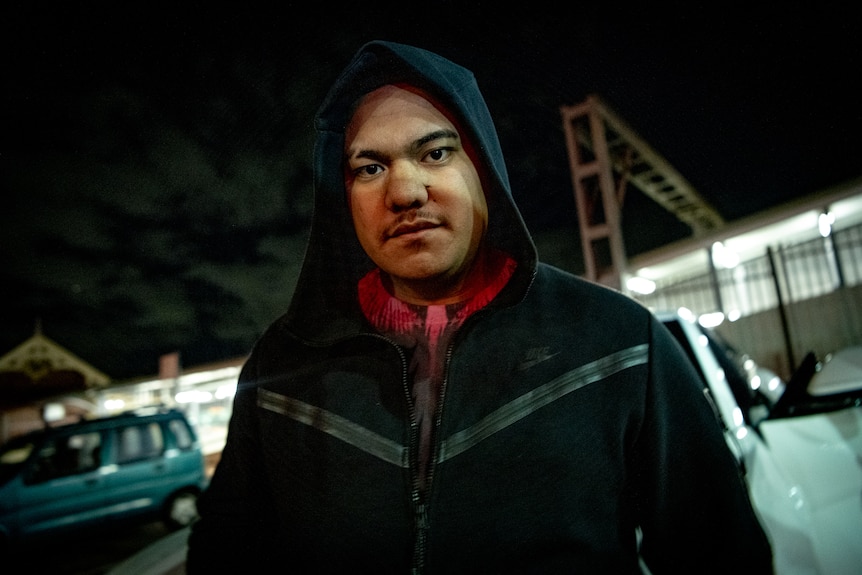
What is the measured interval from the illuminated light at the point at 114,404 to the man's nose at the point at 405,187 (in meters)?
22.8

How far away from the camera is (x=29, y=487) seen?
6309 mm

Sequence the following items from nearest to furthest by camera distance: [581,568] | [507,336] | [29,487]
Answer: [581,568]
[507,336]
[29,487]

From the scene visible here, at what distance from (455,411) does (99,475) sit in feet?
26.6

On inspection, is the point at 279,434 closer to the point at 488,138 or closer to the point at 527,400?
the point at 527,400

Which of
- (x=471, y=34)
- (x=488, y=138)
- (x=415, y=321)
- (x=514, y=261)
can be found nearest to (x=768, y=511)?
(x=514, y=261)

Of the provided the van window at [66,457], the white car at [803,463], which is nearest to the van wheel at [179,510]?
the van window at [66,457]

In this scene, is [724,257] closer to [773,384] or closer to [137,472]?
[773,384]

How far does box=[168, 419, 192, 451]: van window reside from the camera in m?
7.77

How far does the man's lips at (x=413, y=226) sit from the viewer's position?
1.00 m

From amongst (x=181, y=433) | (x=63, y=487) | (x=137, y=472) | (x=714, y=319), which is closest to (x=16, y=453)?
(x=63, y=487)

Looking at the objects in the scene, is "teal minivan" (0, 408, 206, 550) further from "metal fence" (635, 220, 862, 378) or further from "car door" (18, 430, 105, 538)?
"metal fence" (635, 220, 862, 378)

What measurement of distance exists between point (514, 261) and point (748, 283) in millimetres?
9932

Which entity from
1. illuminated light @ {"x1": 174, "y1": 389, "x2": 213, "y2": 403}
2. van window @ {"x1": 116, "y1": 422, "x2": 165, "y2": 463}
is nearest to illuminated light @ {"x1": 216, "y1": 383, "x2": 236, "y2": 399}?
illuminated light @ {"x1": 174, "y1": 389, "x2": 213, "y2": 403}

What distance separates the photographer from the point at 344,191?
1.26 metres
